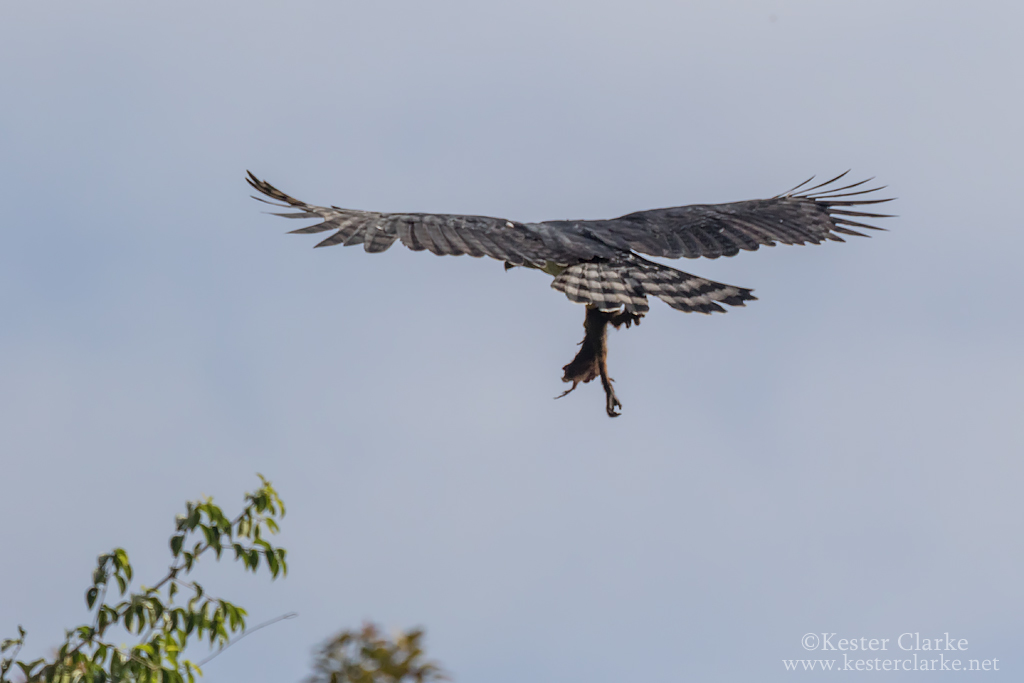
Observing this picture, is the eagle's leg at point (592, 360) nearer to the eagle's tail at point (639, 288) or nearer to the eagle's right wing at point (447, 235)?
the eagle's tail at point (639, 288)

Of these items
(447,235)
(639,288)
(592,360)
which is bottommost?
(592,360)

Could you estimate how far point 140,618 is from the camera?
6766 mm

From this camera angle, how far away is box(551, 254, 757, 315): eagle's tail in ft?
29.6

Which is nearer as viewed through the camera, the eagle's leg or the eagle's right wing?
the eagle's leg

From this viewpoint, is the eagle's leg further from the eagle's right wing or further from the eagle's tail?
the eagle's right wing

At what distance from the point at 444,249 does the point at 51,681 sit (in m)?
4.56

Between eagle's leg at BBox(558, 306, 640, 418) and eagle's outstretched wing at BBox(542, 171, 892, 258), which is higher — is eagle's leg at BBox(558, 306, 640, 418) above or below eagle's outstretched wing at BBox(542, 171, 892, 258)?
below

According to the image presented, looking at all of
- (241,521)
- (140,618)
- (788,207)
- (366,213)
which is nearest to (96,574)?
(140,618)

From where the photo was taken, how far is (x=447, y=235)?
32.7ft

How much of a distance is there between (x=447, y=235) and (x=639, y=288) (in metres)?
1.70

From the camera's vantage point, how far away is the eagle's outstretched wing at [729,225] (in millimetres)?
10969

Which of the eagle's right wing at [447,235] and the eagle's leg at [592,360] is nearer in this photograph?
the eagle's leg at [592,360]

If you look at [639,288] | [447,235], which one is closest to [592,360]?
[639,288]

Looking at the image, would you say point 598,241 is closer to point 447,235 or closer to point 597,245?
point 597,245
